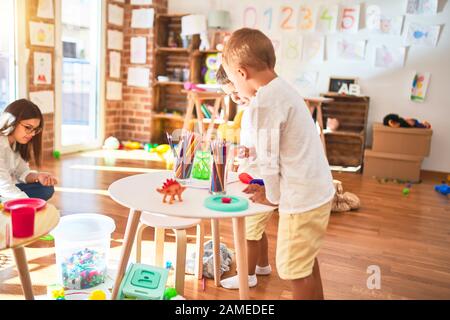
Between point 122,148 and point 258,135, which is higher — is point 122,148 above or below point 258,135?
below

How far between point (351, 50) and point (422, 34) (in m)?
0.70

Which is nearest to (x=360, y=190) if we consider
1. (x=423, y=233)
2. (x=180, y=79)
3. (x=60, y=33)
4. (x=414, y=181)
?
(x=414, y=181)

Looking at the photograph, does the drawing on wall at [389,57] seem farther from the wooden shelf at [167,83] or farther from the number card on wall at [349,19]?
the wooden shelf at [167,83]

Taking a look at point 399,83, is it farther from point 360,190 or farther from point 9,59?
point 9,59

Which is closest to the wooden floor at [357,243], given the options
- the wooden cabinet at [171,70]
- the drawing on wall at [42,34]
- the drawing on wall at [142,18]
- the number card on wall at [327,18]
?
the drawing on wall at [42,34]

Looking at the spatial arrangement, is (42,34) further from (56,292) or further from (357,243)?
(357,243)

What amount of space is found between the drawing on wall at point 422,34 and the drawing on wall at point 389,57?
12cm

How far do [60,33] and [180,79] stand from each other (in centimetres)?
154

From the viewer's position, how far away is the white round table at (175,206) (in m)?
1.31

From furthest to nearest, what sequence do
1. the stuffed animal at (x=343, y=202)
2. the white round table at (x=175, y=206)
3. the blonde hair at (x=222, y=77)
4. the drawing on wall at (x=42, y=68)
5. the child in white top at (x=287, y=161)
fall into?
the drawing on wall at (x=42, y=68) < the stuffed animal at (x=343, y=202) < the blonde hair at (x=222, y=77) < the child in white top at (x=287, y=161) < the white round table at (x=175, y=206)

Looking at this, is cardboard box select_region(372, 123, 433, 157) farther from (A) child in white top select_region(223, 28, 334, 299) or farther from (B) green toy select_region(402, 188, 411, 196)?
(A) child in white top select_region(223, 28, 334, 299)

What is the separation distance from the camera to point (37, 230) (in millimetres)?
1247

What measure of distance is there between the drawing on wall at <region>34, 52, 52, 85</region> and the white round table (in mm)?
3129

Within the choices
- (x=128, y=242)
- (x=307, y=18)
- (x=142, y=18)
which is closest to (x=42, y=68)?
(x=142, y=18)
